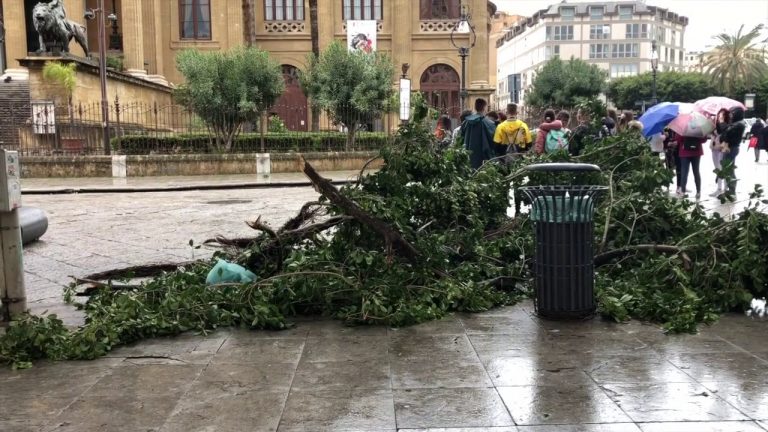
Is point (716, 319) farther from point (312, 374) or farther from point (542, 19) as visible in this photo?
point (542, 19)

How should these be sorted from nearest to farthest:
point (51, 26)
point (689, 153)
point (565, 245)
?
point (565, 245), point (689, 153), point (51, 26)

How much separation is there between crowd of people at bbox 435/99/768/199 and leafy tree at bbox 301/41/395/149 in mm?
13164

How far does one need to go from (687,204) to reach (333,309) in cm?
372

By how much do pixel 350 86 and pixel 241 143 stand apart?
540cm

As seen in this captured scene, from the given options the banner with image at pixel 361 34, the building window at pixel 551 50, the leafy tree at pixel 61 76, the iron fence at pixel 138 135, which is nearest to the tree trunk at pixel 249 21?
the banner with image at pixel 361 34

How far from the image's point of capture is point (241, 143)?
84.2 feet

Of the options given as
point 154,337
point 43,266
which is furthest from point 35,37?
point 154,337

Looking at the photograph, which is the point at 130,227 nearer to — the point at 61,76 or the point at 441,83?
the point at 61,76

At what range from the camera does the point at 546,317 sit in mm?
5391

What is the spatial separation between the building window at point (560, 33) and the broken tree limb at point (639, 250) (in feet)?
427

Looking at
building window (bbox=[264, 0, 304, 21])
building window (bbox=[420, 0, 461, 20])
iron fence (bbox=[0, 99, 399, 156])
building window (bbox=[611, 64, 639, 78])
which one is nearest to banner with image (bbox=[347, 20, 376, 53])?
building window (bbox=[420, 0, 461, 20])

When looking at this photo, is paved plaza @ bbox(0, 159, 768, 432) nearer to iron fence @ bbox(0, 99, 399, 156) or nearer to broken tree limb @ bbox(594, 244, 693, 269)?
broken tree limb @ bbox(594, 244, 693, 269)

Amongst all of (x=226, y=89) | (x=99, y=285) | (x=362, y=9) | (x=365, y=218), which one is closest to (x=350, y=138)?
(x=226, y=89)

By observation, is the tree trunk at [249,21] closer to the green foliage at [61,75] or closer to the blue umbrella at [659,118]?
the green foliage at [61,75]
